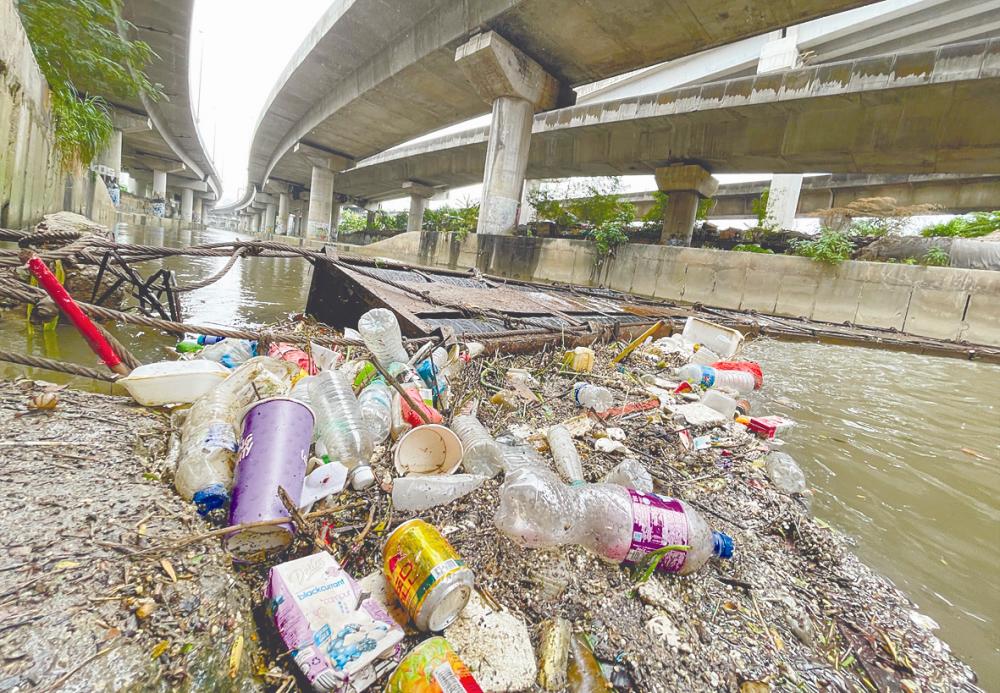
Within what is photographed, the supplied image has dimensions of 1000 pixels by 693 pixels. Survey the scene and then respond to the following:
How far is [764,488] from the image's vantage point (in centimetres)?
168

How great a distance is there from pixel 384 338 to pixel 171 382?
0.91 meters

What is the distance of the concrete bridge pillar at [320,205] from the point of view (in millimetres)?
19891

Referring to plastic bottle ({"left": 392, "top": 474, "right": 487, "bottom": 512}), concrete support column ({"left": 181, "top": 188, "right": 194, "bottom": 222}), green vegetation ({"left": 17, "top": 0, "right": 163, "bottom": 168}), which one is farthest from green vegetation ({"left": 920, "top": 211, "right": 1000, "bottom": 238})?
concrete support column ({"left": 181, "top": 188, "right": 194, "bottom": 222})

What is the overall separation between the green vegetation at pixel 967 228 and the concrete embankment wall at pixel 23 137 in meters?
14.3

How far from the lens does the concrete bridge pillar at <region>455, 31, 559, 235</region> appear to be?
8062 mm

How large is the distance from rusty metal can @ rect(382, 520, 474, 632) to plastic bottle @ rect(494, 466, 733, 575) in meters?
0.31

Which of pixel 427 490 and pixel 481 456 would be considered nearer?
pixel 427 490

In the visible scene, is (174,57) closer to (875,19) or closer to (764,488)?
(764,488)

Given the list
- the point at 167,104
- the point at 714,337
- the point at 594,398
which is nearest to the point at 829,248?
the point at 714,337

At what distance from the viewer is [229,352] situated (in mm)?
2107

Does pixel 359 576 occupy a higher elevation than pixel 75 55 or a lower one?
lower

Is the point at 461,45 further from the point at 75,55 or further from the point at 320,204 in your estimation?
the point at 320,204

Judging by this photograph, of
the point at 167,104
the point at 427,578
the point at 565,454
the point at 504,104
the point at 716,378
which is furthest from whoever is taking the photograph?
the point at 167,104

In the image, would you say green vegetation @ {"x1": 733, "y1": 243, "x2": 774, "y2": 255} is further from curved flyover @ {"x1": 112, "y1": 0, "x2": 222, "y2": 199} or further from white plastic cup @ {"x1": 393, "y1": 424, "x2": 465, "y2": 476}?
curved flyover @ {"x1": 112, "y1": 0, "x2": 222, "y2": 199}
